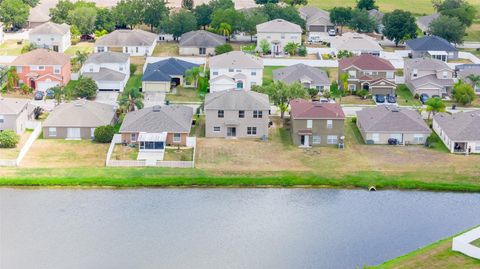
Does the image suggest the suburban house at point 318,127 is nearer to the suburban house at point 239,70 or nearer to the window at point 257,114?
the window at point 257,114

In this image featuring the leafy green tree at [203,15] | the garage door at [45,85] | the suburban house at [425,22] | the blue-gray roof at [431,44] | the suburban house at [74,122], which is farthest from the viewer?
the suburban house at [425,22]

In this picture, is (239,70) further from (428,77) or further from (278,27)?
(278,27)

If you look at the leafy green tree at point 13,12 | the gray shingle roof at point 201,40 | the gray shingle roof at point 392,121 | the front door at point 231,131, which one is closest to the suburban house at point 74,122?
the front door at point 231,131

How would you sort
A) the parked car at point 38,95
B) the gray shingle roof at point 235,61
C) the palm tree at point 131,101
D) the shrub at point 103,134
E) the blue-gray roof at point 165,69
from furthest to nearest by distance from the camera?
1. the gray shingle roof at point 235,61
2. the blue-gray roof at point 165,69
3. the parked car at point 38,95
4. the palm tree at point 131,101
5. the shrub at point 103,134

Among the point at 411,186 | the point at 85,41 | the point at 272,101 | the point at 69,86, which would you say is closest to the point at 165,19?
the point at 85,41

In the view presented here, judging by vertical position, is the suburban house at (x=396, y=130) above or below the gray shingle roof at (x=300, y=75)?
below

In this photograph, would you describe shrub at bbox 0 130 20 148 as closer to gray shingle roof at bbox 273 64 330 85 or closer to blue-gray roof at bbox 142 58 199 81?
blue-gray roof at bbox 142 58 199 81

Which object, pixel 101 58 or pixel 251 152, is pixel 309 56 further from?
pixel 251 152
